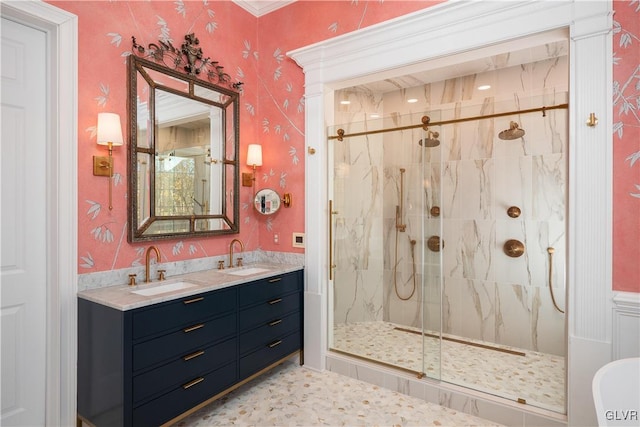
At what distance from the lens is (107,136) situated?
2072 millimetres

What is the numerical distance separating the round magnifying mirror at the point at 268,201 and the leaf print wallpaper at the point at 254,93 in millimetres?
95

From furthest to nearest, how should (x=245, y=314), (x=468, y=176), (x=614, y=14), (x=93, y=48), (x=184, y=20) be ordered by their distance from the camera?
1. (x=468, y=176)
2. (x=184, y=20)
3. (x=245, y=314)
4. (x=93, y=48)
5. (x=614, y=14)

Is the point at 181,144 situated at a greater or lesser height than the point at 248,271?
greater

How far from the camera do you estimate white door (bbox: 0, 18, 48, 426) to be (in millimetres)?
1879

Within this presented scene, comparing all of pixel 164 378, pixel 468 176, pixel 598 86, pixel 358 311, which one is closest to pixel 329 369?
pixel 358 311

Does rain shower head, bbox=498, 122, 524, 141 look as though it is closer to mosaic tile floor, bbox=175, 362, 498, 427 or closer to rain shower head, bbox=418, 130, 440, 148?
rain shower head, bbox=418, 130, 440, 148

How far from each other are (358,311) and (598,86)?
246cm

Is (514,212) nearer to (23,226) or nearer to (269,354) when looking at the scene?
(269,354)

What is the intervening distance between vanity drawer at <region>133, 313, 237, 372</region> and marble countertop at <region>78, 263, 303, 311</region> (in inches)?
8.4

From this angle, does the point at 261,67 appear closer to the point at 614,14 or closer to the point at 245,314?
the point at 245,314

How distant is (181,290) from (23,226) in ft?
3.07

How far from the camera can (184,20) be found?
265 cm

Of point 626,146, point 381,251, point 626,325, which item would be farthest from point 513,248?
point 626,146

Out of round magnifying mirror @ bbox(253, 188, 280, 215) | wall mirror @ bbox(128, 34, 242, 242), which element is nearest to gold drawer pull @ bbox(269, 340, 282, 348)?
wall mirror @ bbox(128, 34, 242, 242)
